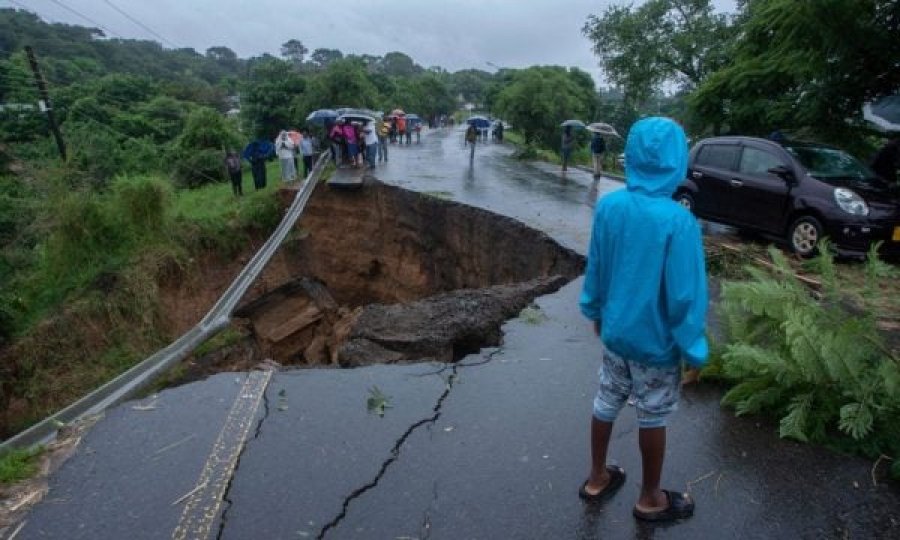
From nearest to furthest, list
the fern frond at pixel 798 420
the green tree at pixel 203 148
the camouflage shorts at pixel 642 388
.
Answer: the camouflage shorts at pixel 642 388 < the fern frond at pixel 798 420 < the green tree at pixel 203 148

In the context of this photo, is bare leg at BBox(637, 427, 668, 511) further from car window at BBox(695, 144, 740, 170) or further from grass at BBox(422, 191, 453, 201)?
grass at BBox(422, 191, 453, 201)

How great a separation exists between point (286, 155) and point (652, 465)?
16.0m

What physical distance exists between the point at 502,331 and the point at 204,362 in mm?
6742

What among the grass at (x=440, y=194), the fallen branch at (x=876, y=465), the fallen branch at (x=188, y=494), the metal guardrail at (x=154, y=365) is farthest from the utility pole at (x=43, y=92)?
the fallen branch at (x=876, y=465)

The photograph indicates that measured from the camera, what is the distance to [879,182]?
838 centimetres

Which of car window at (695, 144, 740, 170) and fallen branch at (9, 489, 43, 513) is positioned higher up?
car window at (695, 144, 740, 170)

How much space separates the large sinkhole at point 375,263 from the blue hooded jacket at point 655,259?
15.8ft

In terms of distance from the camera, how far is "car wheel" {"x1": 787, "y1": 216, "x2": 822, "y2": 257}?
8.10m

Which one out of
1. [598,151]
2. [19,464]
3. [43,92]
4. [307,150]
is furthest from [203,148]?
[19,464]

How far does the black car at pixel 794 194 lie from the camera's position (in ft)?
25.4

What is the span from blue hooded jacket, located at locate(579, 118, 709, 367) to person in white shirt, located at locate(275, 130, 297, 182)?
15.7m

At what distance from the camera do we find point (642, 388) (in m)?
2.76

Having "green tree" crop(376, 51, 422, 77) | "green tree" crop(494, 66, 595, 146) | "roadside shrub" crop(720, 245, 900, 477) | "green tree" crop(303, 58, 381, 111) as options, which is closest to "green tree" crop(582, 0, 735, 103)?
"green tree" crop(494, 66, 595, 146)

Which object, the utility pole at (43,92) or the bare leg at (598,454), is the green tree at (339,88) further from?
the bare leg at (598,454)
